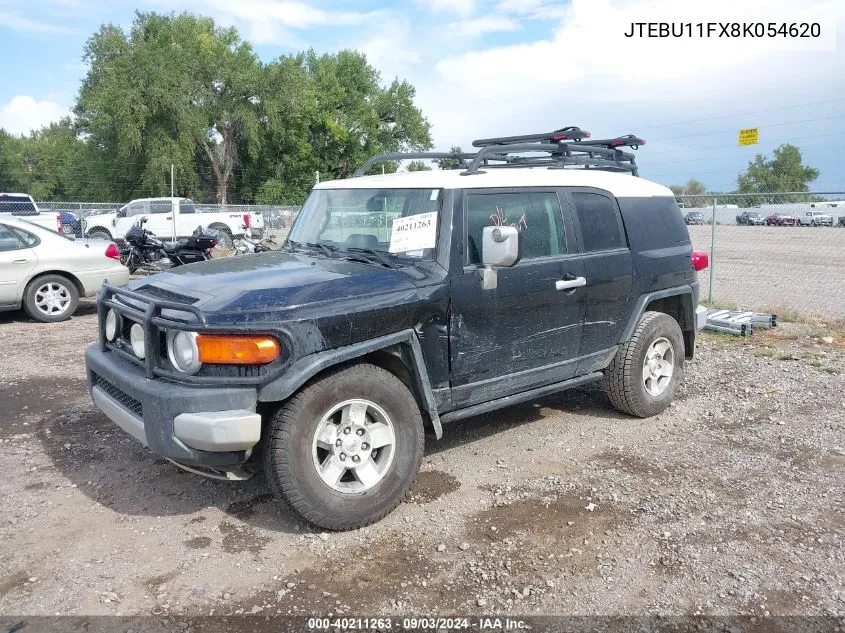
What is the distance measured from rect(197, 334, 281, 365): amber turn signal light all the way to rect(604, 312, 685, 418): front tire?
9.69ft

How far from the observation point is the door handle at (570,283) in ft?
15.2

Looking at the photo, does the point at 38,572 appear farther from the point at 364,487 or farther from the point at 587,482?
the point at 587,482

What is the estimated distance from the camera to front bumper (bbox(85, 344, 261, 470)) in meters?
3.35

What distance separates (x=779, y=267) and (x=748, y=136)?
272 inches

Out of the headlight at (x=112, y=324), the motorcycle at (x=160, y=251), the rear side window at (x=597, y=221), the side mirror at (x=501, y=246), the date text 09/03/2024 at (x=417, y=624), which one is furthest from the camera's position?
the motorcycle at (x=160, y=251)

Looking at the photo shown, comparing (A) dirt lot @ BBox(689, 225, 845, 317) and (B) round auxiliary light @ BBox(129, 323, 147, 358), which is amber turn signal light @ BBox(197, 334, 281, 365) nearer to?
(B) round auxiliary light @ BBox(129, 323, 147, 358)

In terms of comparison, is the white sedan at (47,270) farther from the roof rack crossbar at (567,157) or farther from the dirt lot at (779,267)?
the dirt lot at (779,267)

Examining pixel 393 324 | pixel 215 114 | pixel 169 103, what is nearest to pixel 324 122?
pixel 215 114

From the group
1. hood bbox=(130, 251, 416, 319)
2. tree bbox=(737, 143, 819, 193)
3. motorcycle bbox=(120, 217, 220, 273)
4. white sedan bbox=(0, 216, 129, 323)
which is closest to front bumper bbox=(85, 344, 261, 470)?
hood bbox=(130, 251, 416, 319)

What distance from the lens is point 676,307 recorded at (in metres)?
5.86

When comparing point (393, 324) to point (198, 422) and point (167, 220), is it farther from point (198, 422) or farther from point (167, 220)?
point (167, 220)

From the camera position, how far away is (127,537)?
12.3ft

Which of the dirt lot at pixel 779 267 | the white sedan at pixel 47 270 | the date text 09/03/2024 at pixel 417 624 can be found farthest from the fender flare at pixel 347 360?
the dirt lot at pixel 779 267

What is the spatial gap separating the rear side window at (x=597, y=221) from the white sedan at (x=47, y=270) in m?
7.62
